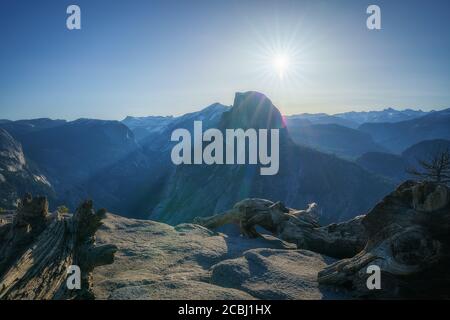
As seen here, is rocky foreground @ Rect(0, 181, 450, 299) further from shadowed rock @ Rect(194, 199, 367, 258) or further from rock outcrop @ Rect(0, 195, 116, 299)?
shadowed rock @ Rect(194, 199, 367, 258)

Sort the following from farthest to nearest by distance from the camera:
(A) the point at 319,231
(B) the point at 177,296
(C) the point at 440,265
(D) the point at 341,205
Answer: (D) the point at 341,205
(A) the point at 319,231
(C) the point at 440,265
(B) the point at 177,296

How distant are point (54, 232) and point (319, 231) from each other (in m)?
10.6

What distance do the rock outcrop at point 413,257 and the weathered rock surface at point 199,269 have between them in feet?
2.33

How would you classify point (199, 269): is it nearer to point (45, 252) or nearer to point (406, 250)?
point (45, 252)

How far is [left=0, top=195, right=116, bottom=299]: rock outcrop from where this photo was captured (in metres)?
7.34

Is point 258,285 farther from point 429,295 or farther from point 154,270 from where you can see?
point 429,295

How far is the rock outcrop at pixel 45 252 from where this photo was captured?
734cm

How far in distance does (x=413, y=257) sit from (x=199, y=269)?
5680 millimetres

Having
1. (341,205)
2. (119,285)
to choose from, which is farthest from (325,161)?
(119,285)

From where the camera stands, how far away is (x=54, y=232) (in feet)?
31.2

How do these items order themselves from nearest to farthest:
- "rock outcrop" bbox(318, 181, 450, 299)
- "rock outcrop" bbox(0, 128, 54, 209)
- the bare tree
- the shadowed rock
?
"rock outcrop" bbox(318, 181, 450, 299) → the shadowed rock → the bare tree → "rock outcrop" bbox(0, 128, 54, 209)

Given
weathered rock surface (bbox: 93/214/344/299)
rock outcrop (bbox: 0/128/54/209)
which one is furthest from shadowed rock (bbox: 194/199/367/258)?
rock outcrop (bbox: 0/128/54/209)

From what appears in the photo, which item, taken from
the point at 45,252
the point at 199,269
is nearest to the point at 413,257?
the point at 199,269

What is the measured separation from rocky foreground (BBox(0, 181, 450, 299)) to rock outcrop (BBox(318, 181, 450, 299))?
0.02 metres
